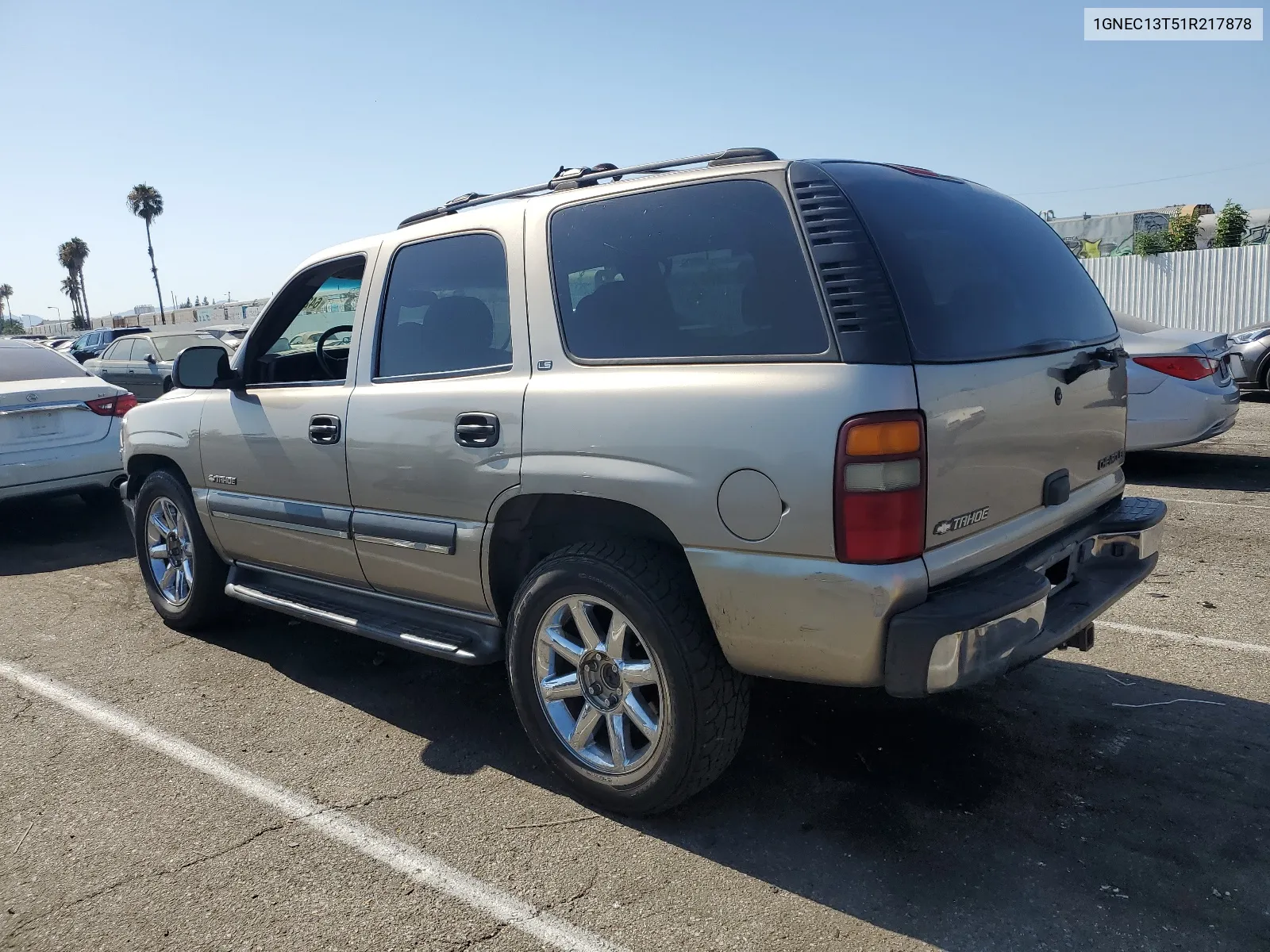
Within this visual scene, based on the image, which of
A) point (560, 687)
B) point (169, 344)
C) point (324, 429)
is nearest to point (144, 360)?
point (169, 344)

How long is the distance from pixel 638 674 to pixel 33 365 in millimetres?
7400

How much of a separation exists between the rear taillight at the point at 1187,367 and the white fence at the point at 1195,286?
10.8 meters

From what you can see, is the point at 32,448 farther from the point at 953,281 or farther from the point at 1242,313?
the point at 1242,313

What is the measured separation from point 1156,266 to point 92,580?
1953 cm

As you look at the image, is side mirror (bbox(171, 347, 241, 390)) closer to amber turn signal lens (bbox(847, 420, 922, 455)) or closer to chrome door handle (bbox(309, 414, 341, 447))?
chrome door handle (bbox(309, 414, 341, 447))

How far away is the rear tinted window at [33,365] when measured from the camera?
7.93 metres

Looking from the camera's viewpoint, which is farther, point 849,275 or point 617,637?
point 617,637

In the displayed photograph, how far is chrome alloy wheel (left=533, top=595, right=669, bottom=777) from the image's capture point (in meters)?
3.09

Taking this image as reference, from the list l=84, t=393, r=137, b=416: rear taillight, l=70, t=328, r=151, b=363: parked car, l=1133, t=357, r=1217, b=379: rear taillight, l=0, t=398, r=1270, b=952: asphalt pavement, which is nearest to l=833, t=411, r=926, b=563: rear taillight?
l=0, t=398, r=1270, b=952: asphalt pavement

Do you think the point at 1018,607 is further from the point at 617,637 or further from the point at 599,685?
the point at 599,685

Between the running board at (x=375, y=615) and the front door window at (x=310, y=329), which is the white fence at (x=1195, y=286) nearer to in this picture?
the front door window at (x=310, y=329)

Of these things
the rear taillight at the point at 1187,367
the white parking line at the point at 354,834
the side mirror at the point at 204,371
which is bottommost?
the white parking line at the point at 354,834

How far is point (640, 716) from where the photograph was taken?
10.2ft

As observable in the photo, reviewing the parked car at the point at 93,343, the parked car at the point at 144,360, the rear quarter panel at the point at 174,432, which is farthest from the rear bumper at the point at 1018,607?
the parked car at the point at 93,343
